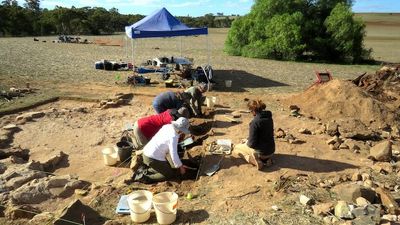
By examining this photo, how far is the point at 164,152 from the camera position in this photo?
6.89 m

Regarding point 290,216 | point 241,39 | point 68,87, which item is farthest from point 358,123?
point 241,39

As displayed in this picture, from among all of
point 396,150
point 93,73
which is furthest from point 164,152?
point 93,73

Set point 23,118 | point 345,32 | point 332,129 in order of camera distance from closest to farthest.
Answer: point 332,129
point 23,118
point 345,32

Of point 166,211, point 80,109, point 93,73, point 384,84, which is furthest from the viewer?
point 93,73

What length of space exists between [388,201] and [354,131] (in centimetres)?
366

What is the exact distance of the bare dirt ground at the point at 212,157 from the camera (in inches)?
240

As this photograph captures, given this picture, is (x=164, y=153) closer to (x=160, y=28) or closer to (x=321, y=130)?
(x=321, y=130)

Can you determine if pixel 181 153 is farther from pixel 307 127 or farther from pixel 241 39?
pixel 241 39

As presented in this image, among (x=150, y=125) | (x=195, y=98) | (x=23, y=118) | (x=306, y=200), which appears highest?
(x=195, y=98)

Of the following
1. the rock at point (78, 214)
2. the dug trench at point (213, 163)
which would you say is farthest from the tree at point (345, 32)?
the rock at point (78, 214)

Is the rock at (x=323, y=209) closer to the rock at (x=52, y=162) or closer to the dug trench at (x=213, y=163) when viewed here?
the dug trench at (x=213, y=163)

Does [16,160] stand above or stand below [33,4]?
below

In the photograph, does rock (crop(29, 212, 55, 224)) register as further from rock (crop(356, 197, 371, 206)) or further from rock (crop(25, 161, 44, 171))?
rock (crop(356, 197, 371, 206))

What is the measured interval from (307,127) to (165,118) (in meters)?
3.99
